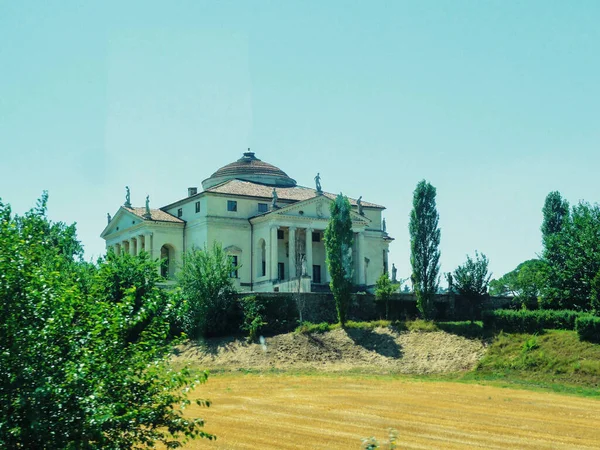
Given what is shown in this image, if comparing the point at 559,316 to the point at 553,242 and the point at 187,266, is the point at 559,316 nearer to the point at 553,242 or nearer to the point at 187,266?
the point at 553,242

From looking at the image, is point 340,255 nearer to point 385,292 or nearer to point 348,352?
point 385,292

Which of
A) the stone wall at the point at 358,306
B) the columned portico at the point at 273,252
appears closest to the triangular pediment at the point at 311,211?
the columned portico at the point at 273,252

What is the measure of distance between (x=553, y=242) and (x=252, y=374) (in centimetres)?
3118

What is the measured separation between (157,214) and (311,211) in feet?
54.1

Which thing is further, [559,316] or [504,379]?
[559,316]

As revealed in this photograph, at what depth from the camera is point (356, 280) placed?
78875 millimetres

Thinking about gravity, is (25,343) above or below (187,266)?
below

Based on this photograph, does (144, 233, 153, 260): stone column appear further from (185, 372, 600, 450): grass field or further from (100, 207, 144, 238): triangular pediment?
(185, 372, 600, 450): grass field

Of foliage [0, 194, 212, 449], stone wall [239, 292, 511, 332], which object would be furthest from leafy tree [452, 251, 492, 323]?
foliage [0, 194, 212, 449]

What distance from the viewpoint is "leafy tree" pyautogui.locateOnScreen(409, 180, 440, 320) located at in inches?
2280

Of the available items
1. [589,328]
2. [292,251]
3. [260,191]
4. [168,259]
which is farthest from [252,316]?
[260,191]

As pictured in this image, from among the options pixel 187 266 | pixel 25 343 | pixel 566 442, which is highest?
pixel 187 266

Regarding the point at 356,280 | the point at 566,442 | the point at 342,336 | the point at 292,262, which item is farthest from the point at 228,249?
the point at 566,442

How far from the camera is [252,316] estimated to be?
58.9 meters
